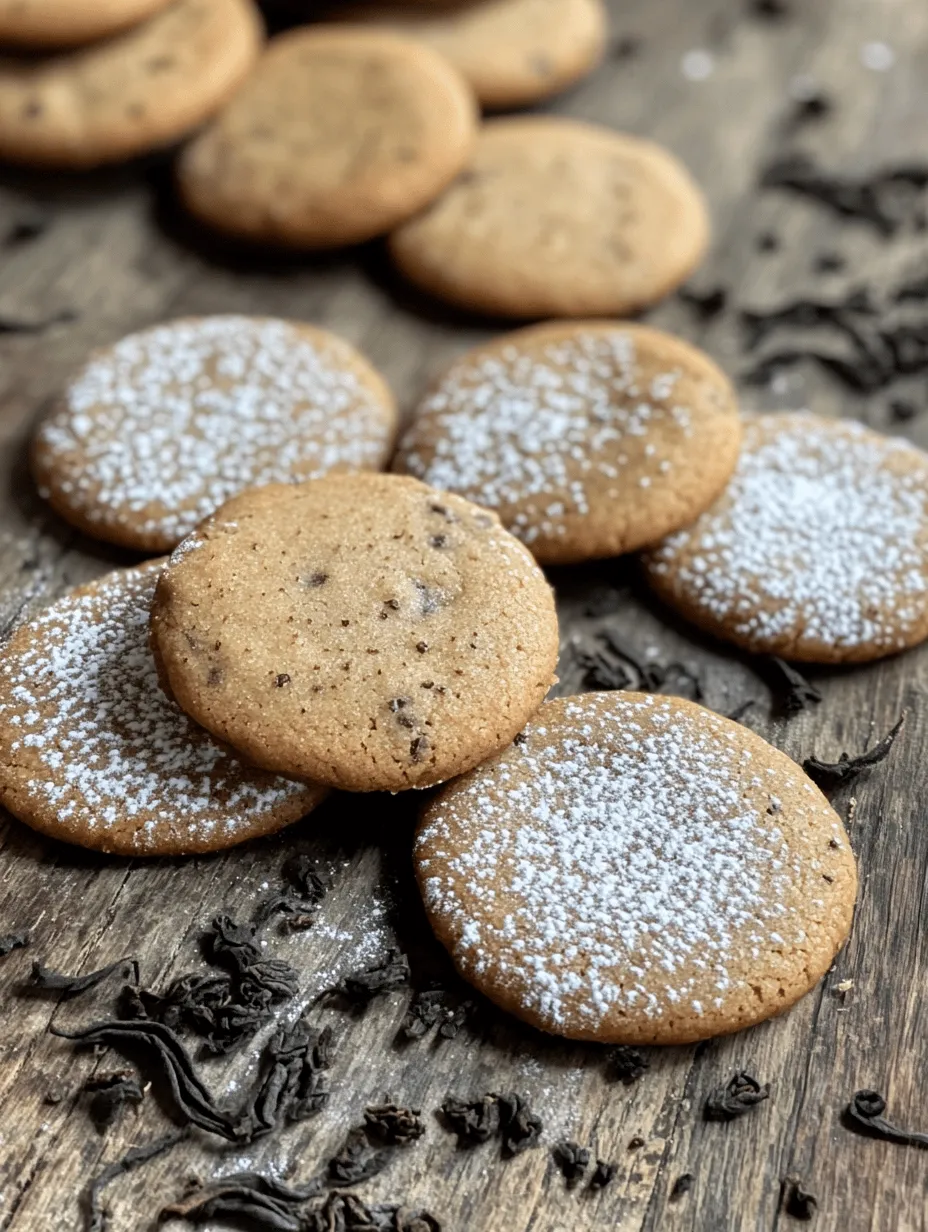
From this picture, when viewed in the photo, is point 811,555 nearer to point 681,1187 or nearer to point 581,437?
point 581,437

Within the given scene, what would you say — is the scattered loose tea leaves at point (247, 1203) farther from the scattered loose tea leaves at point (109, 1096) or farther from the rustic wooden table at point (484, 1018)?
the scattered loose tea leaves at point (109, 1096)

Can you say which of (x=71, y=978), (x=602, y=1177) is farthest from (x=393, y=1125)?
(x=71, y=978)

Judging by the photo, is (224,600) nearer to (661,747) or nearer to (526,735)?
(526,735)

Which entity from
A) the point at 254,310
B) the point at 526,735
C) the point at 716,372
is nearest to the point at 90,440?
the point at 254,310

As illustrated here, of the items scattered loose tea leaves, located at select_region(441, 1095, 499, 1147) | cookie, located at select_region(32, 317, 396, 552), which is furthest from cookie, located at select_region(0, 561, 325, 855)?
scattered loose tea leaves, located at select_region(441, 1095, 499, 1147)

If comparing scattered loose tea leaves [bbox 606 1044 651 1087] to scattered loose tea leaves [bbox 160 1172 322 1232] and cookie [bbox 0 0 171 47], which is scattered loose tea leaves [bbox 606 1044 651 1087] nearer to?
scattered loose tea leaves [bbox 160 1172 322 1232]
